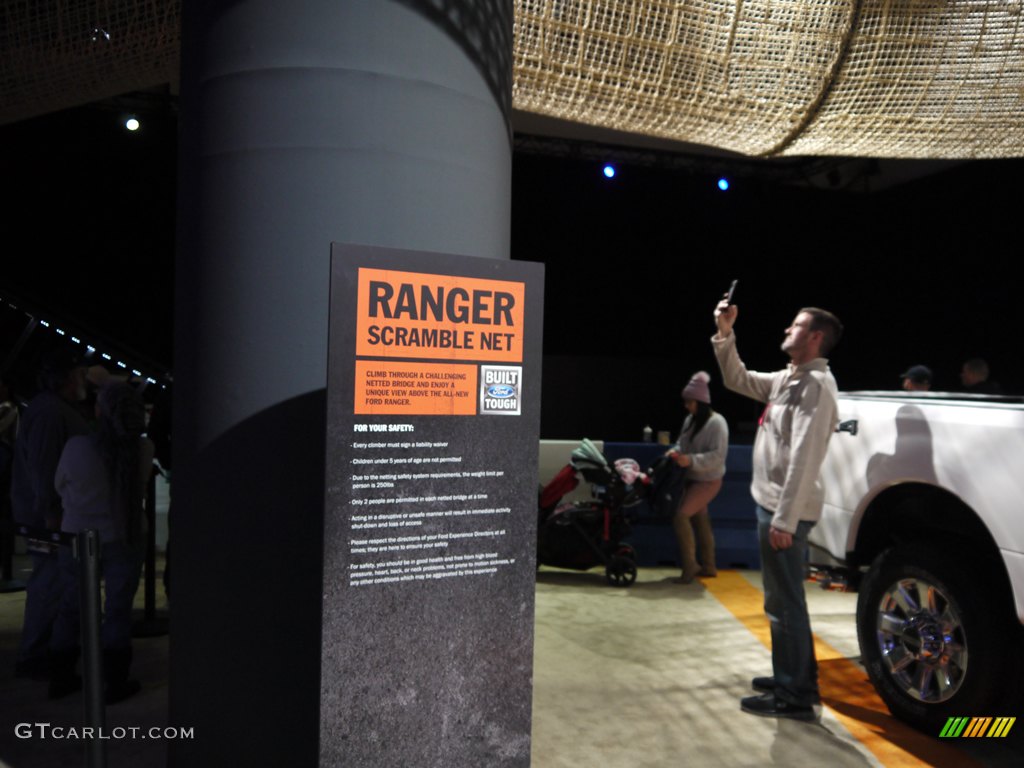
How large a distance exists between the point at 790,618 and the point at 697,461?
3.06 m

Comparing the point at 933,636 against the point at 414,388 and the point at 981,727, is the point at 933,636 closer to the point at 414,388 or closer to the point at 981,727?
the point at 981,727

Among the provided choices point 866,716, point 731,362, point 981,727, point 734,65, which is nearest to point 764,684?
point 866,716

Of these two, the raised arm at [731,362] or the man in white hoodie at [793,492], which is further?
the raised arm at [731,362]

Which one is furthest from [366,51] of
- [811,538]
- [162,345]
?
[162,345]

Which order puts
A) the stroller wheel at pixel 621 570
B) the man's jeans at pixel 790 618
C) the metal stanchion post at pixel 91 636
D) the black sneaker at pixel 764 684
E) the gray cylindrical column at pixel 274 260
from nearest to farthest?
the gray cylindrical column at pixel 274 260 < the metal stanchion post at pixel 91 636 < the man's jeans at pixel 790 618 < the black sneaker at pixel 764 684 < the stroller wheel at pixel 621 570

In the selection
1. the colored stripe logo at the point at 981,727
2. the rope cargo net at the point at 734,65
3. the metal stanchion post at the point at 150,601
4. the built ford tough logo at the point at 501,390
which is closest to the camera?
the built ford tough logo at the point at 501,390

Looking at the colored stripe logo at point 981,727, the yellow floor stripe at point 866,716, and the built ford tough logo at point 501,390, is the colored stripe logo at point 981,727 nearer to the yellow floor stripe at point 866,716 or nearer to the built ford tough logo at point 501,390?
the yellow floor stripe at point 866,716

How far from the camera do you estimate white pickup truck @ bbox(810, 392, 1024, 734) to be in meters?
3.84

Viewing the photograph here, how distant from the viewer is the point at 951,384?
1340cm

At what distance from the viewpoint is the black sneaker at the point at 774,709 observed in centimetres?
448

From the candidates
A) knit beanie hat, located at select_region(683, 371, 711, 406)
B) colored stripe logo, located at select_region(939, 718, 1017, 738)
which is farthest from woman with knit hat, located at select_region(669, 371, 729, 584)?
colored stripe logo, located at select_region(939, 718, 1017, 738)

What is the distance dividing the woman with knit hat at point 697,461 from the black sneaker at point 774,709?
9.61 feet

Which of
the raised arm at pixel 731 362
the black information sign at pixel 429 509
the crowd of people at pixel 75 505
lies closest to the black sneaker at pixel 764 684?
the raised arm at pixel 731 362

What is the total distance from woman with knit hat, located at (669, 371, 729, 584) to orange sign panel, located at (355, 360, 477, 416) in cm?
543
